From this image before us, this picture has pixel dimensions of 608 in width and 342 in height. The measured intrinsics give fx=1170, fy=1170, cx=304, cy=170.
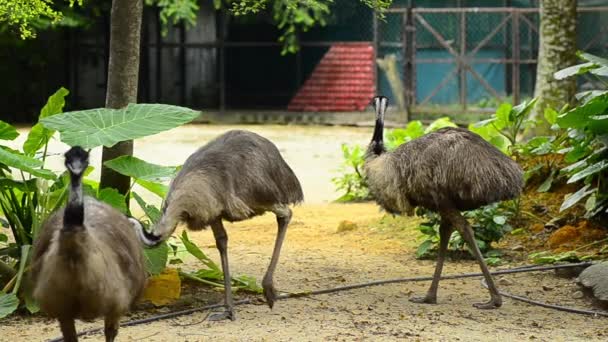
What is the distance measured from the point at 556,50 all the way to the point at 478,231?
3833 millimetres

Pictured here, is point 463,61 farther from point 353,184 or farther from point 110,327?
point 110,327

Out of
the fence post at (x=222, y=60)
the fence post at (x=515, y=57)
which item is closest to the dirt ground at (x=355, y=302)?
the fence post at (x=515, y=57)

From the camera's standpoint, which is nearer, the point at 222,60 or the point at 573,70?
the point at 573,70

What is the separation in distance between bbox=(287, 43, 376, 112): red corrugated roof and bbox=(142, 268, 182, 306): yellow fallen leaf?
49.9 ft

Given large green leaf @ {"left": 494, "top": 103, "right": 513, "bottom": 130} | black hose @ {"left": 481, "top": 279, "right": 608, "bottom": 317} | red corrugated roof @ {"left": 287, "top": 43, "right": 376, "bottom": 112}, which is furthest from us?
red corrugated roof @ {"left": 287, "top": 43, "right": 376, "bottom": 112}

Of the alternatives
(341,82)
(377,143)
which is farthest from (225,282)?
(341,82)

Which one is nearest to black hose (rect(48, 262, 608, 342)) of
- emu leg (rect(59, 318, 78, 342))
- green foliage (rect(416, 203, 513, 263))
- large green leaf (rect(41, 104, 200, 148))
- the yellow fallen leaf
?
the yellow fallen leaf

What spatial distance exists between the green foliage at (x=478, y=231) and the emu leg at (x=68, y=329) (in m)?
3.65

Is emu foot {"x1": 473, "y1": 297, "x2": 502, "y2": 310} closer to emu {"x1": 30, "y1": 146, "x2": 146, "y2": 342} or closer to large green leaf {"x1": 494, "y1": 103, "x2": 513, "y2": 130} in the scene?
emu {"x1": 30, "y1": 146, "x2": 146, "y2": 342}

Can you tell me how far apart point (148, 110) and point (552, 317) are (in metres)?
2.76

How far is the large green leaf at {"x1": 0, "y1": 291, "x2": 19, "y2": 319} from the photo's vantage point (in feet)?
21.8

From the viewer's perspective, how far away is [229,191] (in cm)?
702

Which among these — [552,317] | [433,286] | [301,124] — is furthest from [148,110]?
[301,124]

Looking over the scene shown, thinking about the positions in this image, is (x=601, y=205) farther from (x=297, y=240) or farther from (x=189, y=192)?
(x=189, y=192)
